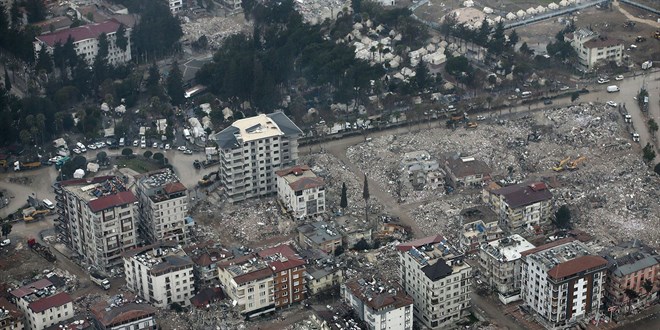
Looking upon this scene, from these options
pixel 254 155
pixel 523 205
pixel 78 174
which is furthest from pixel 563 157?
pixel 78 174

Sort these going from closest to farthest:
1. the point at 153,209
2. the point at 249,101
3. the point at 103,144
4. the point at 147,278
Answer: the point at 147,278
the point at 153,209
the point at 103,144
the point at 249,101

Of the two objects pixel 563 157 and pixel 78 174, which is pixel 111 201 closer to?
pixel 78 174

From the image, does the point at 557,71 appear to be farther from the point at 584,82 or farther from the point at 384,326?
the point at 384,326

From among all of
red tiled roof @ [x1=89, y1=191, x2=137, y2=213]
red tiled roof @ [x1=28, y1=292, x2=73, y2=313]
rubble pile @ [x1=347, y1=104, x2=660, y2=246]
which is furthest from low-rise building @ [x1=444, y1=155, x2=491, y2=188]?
red tiled roof @ [x1=28, y1=292, x2=73, y2=313]

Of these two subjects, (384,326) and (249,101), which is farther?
(249,101)

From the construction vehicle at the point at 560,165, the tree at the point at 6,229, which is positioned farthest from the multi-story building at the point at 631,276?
the tree at the point at 6,229

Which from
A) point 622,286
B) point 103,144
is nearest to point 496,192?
point 622,286
